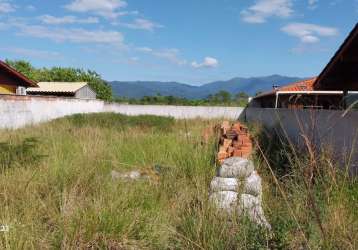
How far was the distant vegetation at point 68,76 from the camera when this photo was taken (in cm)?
4981

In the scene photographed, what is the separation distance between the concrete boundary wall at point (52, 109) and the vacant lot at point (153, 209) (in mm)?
4184

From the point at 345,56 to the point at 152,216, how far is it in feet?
20.9

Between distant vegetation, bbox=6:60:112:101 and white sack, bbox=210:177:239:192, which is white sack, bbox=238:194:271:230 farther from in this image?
distant vegetation, bbox=6:60:112:101

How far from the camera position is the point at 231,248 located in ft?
9.24

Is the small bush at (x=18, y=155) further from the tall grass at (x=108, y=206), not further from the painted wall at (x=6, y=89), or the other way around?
the painted wall at (x=6, y=89)

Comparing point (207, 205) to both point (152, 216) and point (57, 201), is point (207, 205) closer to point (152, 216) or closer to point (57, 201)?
point (152, 216)

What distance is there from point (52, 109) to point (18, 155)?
17.1 metres

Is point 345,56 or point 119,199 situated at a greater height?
point 345,56

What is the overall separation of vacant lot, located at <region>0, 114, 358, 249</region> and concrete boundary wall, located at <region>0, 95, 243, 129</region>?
418cm

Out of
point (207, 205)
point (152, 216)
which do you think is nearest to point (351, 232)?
point (207, 205)

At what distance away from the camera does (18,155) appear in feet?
19.7

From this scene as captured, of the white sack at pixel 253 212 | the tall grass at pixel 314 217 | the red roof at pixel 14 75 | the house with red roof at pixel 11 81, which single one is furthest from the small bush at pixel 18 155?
the house with red roof at pixel 11 81

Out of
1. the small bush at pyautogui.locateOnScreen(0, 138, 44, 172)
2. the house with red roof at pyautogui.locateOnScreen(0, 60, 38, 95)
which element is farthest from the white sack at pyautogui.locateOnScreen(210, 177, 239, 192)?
the house with red roof at pyautogui.locateOnScreen(0, 60, 38, 95)

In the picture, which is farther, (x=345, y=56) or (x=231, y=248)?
(x=345, y=56)
